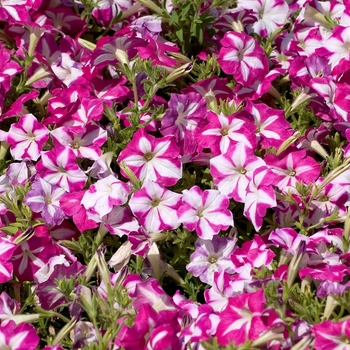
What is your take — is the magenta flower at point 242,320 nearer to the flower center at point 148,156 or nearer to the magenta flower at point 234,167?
the magenta flower at point 234,167

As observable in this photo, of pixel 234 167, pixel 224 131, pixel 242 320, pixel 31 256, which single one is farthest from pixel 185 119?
pixel 242 320

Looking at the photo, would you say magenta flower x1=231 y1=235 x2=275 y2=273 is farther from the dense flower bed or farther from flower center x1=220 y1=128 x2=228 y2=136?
flower center x1=220 y1=128 x2=228 y2=136

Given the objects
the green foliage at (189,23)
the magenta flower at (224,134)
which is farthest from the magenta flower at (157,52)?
the magenta flower at (224,134)

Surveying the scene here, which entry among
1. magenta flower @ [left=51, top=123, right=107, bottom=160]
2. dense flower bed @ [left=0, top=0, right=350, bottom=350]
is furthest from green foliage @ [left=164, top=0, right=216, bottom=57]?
magenta flower @ [left=51, top=123, right=107, bottom=160]

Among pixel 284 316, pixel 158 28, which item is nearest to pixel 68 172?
pixel 158 28

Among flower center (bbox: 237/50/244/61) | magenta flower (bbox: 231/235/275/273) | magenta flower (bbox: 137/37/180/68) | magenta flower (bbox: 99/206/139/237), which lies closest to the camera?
magenta flower (bbox: 231/235/275/273)
